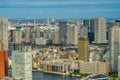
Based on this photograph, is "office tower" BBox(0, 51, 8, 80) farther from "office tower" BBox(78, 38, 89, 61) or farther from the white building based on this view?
the white building

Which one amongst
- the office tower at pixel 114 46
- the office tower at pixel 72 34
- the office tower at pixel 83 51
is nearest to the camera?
the office tower at pixel 114 46

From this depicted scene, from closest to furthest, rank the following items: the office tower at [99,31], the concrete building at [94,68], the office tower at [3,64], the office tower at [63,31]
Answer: the office tower at [3,64] < the concrete building at [94,68] < the office tower at [99,31] < the office tower at [63,31]

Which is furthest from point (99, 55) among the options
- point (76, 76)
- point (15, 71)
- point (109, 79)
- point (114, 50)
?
point (15, 71)

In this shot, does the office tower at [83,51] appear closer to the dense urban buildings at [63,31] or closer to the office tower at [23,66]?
the dense urban buildings at [63,31]

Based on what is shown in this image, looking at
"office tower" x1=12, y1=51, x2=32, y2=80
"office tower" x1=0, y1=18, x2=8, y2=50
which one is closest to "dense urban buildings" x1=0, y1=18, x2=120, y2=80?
"office tower" x1=12, y1=51, x2=32, y2=80

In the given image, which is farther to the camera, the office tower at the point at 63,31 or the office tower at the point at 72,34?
the office tower at the point at 63,31

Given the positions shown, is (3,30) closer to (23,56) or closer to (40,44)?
(40,44)

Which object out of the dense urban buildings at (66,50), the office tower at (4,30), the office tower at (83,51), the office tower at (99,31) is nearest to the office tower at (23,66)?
the dense urban buildings at (66,50)

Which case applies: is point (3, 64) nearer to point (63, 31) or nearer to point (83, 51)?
point (83, 51)
